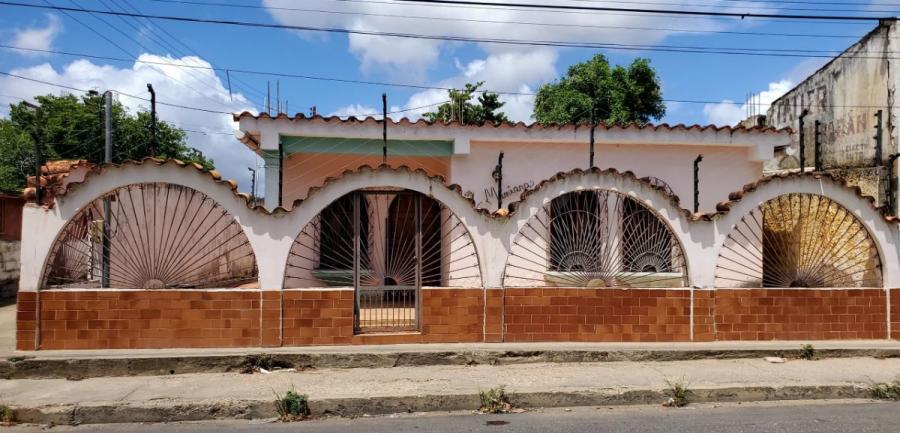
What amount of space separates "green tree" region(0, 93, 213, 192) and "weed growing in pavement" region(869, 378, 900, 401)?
2448 cm

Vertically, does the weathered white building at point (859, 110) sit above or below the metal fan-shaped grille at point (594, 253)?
above

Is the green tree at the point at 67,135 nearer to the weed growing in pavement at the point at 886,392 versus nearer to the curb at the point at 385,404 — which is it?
the curb at the point at 385,404

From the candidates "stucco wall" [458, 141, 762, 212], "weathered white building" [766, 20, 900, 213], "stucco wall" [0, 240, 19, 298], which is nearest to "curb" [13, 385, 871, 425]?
"stucco wall" [458, 141, 762, 212]

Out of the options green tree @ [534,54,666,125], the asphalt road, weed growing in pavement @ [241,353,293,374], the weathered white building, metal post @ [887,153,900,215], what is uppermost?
green tree @ [534,54,666,125]

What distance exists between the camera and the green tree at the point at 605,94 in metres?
21.7

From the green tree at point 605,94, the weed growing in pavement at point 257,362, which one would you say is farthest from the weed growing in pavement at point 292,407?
the green tree at point 605,94

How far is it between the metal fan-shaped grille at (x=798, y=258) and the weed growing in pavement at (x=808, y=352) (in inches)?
37.0

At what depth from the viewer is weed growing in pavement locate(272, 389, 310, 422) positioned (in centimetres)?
549

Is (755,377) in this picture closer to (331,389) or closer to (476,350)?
(476,350)

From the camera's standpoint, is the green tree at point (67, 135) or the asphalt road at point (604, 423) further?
the green tree at point (67, 135)

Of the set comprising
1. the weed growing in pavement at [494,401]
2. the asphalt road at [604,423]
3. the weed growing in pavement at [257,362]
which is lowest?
the asphalt road at [604,423]

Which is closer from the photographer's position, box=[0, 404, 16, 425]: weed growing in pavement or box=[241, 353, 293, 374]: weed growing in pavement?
box=[0, 404, 16, 425]: weed growing in pavement

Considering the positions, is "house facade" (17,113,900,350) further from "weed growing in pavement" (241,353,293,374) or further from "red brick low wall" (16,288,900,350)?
"weed growing in pavement" (241,353,293,374)

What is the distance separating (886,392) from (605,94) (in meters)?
17.2
